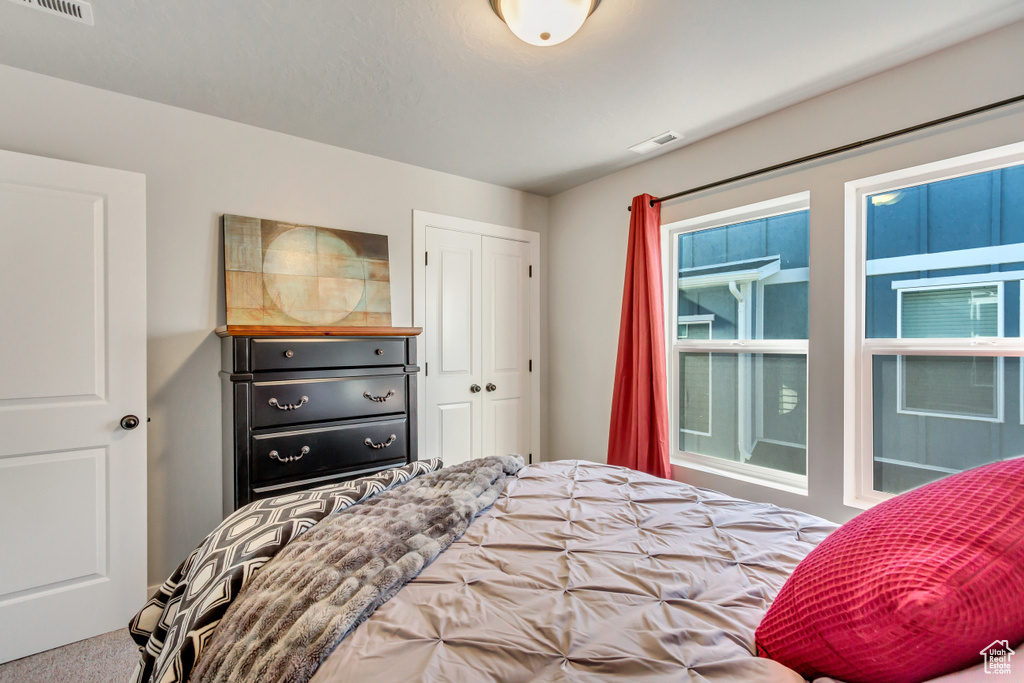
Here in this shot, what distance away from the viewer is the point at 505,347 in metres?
3.66

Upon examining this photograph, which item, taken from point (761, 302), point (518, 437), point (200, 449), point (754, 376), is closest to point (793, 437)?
point (754, 376)

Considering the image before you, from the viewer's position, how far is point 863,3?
1652mm

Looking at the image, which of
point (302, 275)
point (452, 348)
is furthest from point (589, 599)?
point (452, 348)

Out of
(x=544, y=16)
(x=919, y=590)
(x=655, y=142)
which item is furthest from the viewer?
(x=655, y=142)

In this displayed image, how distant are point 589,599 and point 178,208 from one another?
266cm

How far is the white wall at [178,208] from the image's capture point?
7.02 feet

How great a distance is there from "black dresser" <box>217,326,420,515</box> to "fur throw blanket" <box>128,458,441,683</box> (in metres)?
0.73

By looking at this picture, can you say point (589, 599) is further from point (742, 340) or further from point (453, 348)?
point (453, 348)

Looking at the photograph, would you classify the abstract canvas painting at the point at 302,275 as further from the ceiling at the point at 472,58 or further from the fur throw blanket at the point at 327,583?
the fur throw blanket at the point at 327,583

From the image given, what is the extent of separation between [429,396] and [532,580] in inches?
91.3

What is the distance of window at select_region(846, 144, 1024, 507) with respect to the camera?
74.7 inches

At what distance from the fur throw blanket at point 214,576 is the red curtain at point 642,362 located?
185 centimetres

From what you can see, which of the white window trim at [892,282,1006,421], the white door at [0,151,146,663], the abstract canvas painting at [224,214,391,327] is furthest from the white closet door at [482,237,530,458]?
the white window trim at [892,282,1006,421]

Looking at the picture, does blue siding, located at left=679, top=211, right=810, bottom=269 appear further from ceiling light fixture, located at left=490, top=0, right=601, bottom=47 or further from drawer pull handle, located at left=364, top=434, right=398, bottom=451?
drawer pull handle, located at left=364, top=434, right=398, bottom=451
